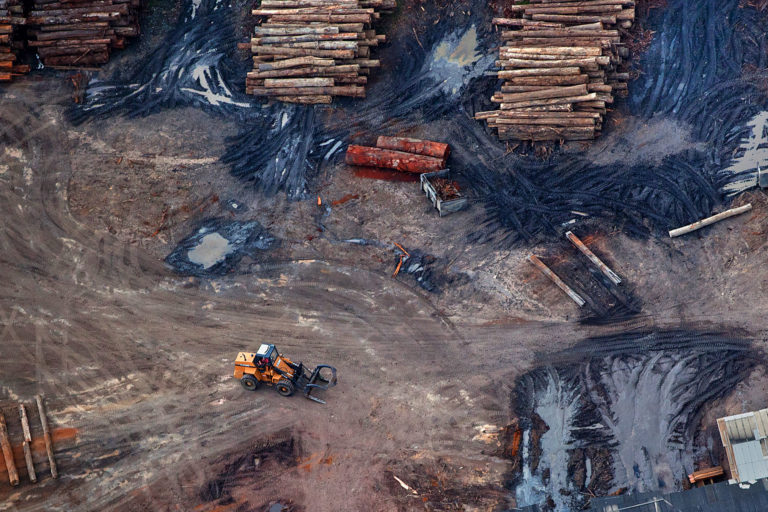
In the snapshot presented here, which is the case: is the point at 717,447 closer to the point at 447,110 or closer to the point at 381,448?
the point at 381,448

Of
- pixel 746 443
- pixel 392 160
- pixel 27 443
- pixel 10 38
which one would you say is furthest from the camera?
pixel 10 38

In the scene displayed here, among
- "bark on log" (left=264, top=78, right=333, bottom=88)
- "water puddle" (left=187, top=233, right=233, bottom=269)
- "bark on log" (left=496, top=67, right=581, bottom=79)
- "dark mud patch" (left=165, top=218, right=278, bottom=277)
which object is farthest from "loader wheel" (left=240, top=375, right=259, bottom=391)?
"bark on log" (left=496, top=67, right=581, bottom=79)

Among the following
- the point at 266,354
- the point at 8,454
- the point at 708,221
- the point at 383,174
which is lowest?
the point at 8,454

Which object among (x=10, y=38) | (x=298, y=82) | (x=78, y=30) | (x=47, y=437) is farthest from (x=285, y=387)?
(x=10, y=38)

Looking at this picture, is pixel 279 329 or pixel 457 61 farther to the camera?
pixel 457 61

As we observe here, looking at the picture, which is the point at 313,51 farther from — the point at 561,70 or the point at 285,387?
the point at 285,387

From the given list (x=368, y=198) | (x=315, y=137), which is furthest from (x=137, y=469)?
(x=315, y=137)

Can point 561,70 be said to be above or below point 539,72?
below
